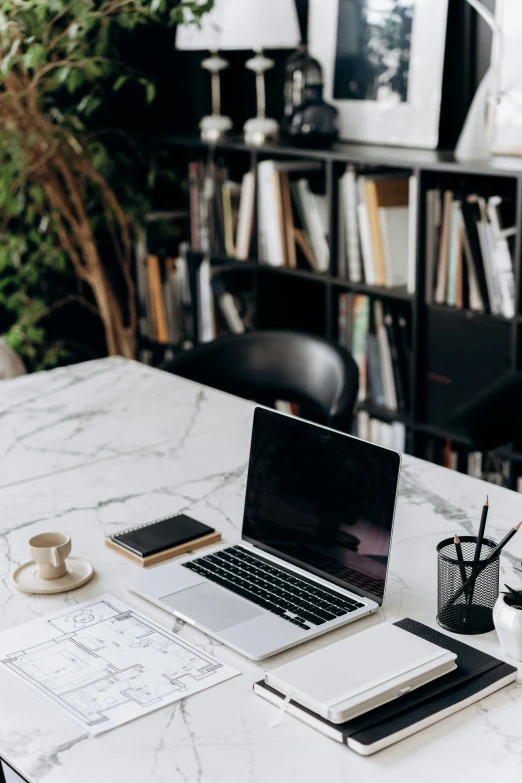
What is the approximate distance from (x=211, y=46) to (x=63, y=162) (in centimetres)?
68

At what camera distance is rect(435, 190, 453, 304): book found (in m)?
2.96

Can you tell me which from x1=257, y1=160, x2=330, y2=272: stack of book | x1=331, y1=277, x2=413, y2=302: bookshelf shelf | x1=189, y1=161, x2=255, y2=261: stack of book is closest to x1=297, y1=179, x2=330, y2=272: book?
x1=257, y1=160, x2=330, y2=272: stack of book

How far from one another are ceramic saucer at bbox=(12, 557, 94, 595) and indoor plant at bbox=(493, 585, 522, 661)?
0.62 meters

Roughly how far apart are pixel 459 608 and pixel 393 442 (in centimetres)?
198

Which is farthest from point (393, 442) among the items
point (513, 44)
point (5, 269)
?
point (5, 269)

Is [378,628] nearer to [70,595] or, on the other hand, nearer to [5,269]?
[70,595]

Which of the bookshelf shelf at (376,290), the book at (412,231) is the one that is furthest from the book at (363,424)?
the book at (412,231)

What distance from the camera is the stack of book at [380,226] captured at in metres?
3.17

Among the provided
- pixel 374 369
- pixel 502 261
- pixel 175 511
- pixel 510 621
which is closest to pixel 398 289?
pixel 374 369

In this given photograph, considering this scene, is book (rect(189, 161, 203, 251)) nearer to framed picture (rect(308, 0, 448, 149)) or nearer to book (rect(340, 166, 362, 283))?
framed picture (rect(308, 0, 448, 149))

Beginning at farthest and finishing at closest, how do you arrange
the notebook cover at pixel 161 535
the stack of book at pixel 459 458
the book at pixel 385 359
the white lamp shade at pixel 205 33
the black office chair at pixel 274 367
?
1. the white lamp shade at pixel 205 33
2. the book at pixel 385 359
3. the stack of book at pixel 459 458
4. the black office chair at pixel 274 367
5. the notebook cover at pixel 161 535

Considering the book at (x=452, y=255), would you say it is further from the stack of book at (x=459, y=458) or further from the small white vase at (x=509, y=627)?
the small white vase at (x=509, y=627)

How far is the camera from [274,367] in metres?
2.68

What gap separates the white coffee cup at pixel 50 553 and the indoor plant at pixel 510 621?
641 mm
